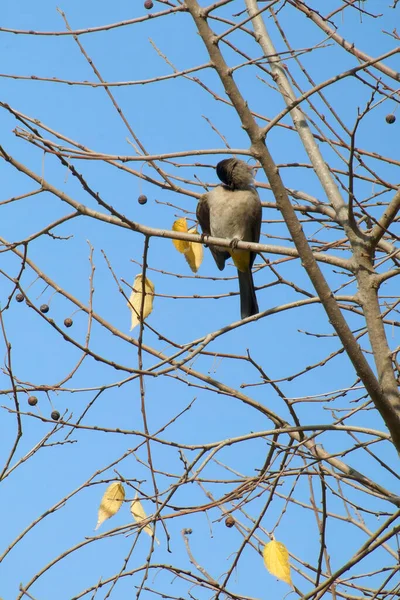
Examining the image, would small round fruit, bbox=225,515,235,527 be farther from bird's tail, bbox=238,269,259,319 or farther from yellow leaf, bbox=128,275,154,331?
bird's tail, bbox=238,269,259,319

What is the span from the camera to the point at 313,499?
4.16 m

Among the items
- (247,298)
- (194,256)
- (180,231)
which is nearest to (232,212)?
(247,298)

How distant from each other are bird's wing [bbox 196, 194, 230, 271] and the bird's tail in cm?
54

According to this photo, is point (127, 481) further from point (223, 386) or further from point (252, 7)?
point (252, 7)

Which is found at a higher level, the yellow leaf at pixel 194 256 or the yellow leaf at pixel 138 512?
the yellow leaf at pixel 194 256

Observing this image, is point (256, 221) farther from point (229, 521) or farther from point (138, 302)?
point (229, 521)

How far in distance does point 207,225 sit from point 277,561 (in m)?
3.57

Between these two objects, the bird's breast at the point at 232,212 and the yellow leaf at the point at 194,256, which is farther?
the bird's breast at the point at 232,212

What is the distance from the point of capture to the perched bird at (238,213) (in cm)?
601

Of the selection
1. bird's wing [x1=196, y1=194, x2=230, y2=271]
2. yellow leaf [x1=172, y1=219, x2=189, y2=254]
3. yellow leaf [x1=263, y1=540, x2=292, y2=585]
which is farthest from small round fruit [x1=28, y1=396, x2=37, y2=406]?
bird's wing [x1=196, y1=194, x2=230, y2=271]

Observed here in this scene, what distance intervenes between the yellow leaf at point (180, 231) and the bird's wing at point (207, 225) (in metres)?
1.89

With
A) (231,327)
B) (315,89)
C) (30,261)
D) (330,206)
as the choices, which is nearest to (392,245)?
(330,206)

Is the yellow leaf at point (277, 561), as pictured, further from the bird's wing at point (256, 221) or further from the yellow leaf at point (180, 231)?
the bird's wing at point (256, 221)

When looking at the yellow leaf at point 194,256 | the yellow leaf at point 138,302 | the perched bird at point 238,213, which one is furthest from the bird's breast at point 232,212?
the yellow leaf at point 138,302
